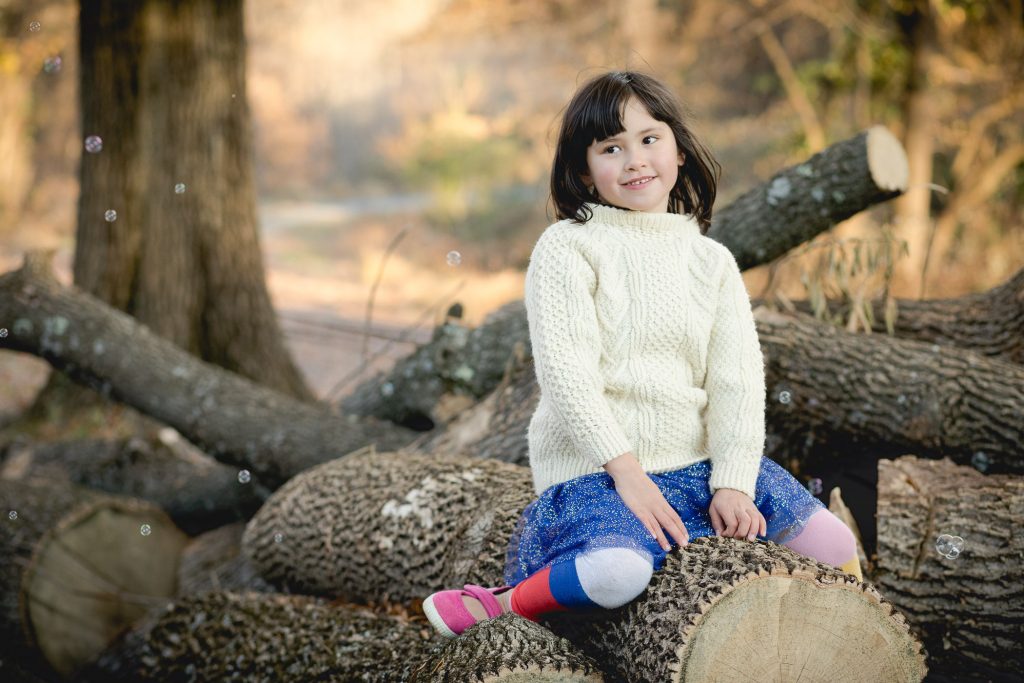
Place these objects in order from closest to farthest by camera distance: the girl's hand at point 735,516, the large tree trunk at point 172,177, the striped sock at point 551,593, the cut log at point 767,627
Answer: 1. the cut log at point 767,627
2. the striped sock at point 551,593
3. the girl's hand at point 735,516
4. the large tree trunk at point 172,177

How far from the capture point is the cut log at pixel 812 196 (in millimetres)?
3322

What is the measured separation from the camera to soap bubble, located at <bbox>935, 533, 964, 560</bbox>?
2.44m

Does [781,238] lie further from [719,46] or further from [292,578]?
[719,46]

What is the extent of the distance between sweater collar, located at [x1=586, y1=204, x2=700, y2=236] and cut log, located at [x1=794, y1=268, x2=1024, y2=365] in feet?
5.38

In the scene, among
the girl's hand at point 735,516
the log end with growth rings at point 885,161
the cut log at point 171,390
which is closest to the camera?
the girl's hand at point 735,516

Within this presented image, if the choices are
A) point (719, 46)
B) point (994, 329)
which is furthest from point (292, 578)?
point (719, 46)

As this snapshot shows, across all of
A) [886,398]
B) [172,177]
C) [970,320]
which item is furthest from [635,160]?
[172,177]

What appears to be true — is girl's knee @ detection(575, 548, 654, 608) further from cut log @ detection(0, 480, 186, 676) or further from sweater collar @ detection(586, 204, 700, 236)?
cut log @ detection(0, 480, 186, 676)

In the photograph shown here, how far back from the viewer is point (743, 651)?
165cm

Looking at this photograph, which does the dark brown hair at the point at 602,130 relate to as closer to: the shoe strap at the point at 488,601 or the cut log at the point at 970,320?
the shoe strap at the point at 488,601

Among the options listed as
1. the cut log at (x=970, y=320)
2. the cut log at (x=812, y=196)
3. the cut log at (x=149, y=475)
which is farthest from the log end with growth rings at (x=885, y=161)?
the cut log at (x=149, y=475)

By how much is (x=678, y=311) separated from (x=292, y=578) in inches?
66.4

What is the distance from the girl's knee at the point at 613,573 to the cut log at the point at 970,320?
6.73ft

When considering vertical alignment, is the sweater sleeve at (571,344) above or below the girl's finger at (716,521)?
above
